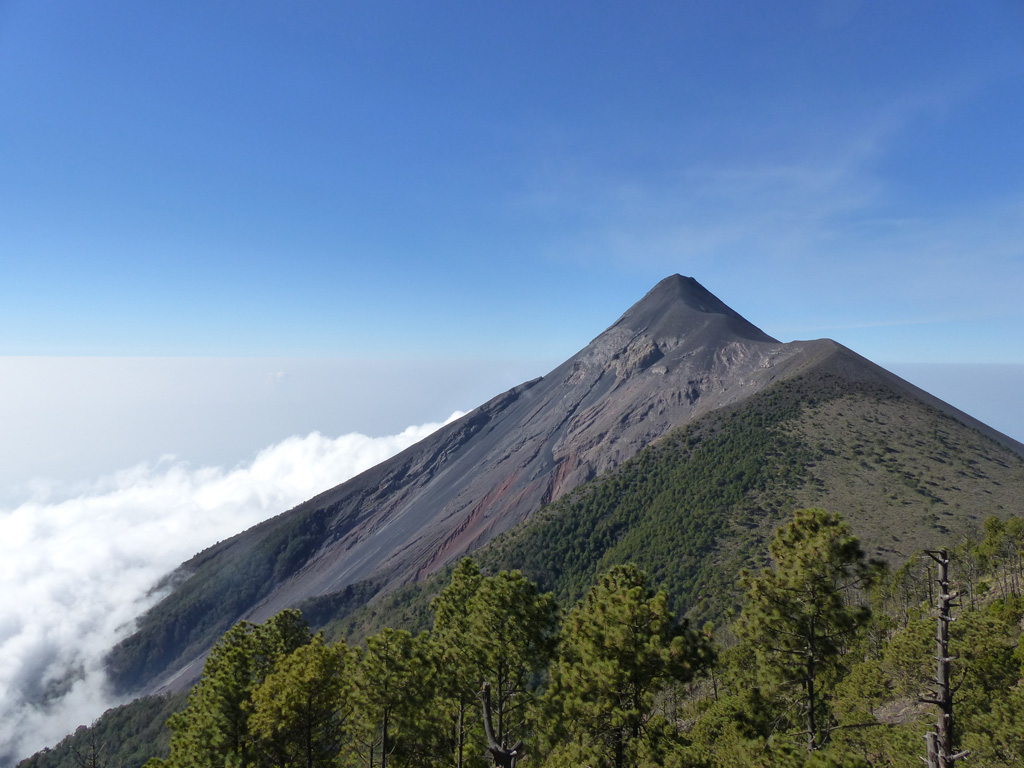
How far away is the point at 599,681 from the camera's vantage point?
15.1 m

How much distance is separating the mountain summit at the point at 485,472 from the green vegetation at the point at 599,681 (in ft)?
285

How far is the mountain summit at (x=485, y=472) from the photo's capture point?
111m

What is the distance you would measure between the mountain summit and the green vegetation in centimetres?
8693

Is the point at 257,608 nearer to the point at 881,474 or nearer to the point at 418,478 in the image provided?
the point at 418,478

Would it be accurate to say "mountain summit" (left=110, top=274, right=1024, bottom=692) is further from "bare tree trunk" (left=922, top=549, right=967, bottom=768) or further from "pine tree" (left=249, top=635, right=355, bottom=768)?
"bare tree trunk" (left=922, top=549, right=967, bottom=768)

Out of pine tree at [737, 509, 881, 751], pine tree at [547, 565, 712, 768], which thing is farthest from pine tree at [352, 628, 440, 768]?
pine tree at [737, 509, 881, 751]

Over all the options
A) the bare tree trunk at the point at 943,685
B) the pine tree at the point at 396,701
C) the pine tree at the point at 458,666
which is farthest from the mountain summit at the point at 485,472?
the bare tree trunk at the point at 943,685

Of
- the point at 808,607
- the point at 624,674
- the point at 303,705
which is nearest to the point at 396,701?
the point at 303,705

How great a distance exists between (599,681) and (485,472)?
11539 cm

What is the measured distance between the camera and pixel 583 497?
3994 inches

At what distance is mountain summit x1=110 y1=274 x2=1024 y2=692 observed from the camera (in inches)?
4355

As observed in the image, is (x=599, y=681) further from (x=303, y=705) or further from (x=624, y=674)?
(x=303, y=705)

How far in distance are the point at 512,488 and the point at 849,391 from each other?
224 ft

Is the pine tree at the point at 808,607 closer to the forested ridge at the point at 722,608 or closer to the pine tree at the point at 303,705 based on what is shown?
the forested ridge at the point at 722,608
